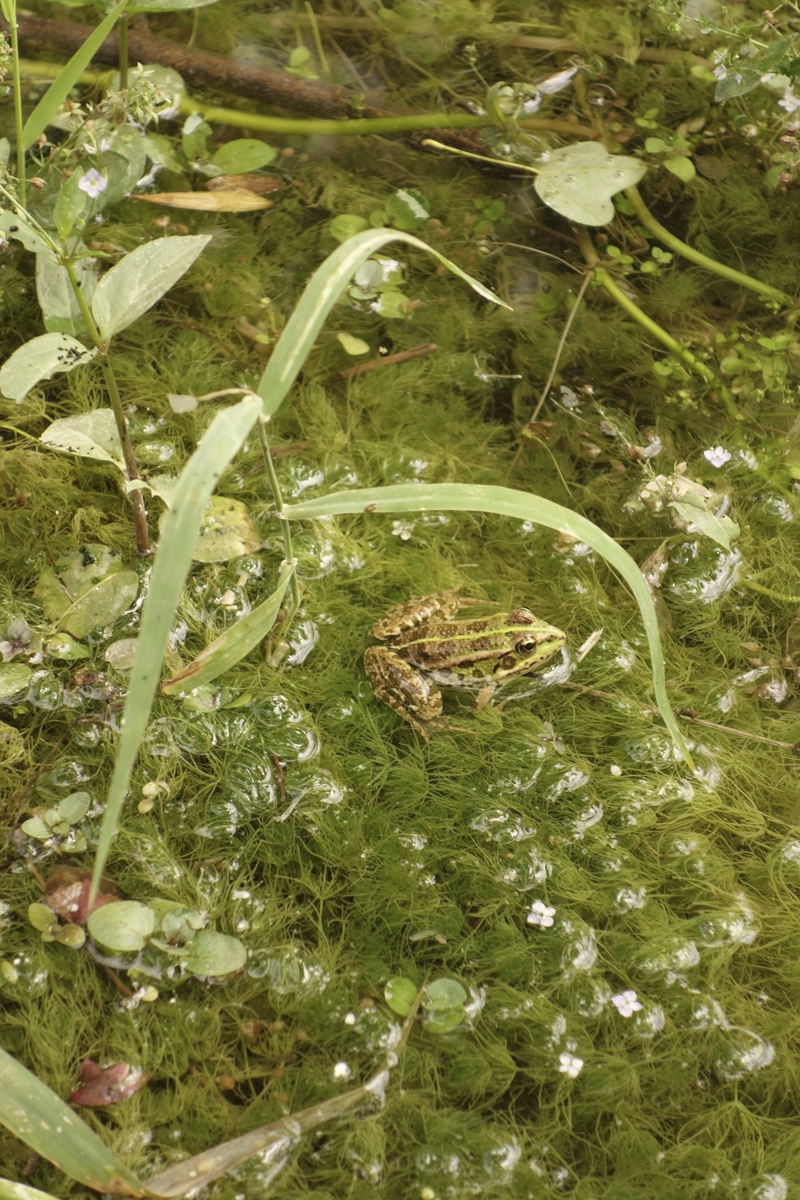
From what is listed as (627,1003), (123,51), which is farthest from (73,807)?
(123,51)

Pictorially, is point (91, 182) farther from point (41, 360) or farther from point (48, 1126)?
point (48, 1126)

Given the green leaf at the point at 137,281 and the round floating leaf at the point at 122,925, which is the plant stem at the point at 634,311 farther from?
the round floating leaf at the point at 122,925

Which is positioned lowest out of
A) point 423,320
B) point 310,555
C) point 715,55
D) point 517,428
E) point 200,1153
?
Result: point 200,1153

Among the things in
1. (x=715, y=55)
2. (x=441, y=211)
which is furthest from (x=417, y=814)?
(x=715, y=55)

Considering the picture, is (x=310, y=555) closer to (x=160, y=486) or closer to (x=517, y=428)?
(x=160, y=486)

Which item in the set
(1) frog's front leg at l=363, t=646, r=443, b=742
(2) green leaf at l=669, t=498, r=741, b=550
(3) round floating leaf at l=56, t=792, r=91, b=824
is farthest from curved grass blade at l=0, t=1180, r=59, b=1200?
(2) green leaf at l=669, t=498, r=741, b=550

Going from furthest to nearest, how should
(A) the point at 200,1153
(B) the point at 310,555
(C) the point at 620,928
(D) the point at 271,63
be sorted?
(D) the point at 271,63, (B) the point at 310,555, (C) the point at 620,928, (A) the point at 200,1153
